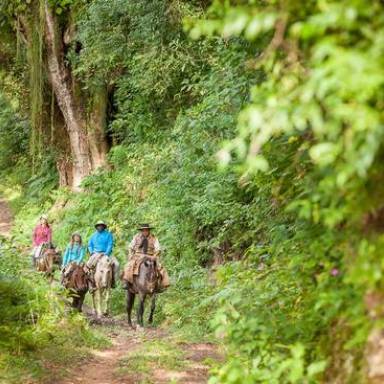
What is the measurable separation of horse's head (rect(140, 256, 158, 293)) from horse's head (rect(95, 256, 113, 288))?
95cm

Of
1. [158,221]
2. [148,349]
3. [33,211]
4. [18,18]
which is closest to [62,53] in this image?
[18,18]

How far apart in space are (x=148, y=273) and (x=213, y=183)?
234 cm

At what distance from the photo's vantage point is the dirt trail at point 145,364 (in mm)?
8648

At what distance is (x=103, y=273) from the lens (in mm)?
13227

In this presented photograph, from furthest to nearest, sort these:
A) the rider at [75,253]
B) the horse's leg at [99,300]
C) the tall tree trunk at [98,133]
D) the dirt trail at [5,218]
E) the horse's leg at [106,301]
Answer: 1. the dirt trail at [5,218]
2. the tall tree trunk at [98,133]
3. the horse's leg at [106,301]
4. the horse's leg at [99,300]
5. the rider at [75,253]

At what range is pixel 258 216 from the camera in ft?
29.6

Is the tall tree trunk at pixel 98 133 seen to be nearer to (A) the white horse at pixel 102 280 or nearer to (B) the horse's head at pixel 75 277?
(A) the white horse at pixel 102 280

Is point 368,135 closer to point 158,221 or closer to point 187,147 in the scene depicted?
point 187,147

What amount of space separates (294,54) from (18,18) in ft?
68.8

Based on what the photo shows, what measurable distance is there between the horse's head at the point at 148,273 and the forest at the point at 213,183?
2.70 feet

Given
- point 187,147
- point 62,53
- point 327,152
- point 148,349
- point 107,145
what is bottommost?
point 148,349

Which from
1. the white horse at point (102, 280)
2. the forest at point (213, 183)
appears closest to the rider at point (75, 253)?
the white horse at point (102, 280)

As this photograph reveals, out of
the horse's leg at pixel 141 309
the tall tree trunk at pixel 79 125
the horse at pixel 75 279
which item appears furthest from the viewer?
the tall tree trunk at pixel 79 125

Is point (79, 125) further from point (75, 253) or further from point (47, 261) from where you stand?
point (75, 253)
